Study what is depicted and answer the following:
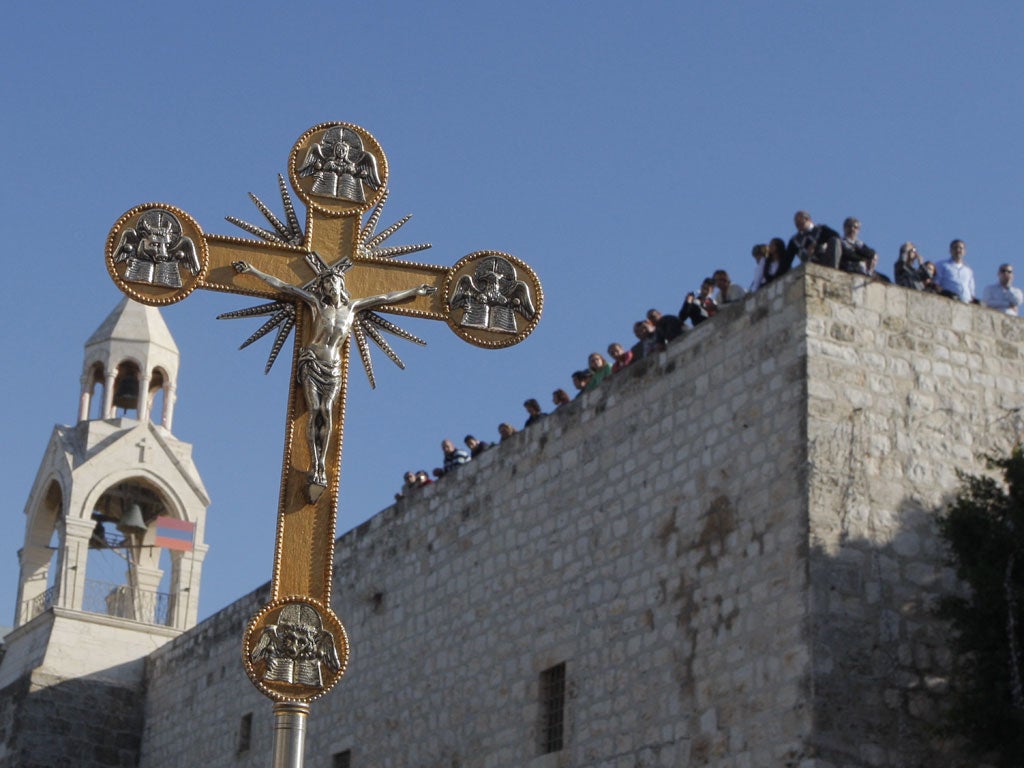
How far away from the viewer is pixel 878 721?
11.6 m

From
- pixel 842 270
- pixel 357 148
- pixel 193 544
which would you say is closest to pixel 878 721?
pixel 842 270

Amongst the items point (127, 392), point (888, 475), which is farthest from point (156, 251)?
point (127, 392)

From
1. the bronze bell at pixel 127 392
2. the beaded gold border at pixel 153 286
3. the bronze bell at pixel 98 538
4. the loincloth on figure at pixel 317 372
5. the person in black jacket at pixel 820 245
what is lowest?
the loincloth on figure at pixel 317 372

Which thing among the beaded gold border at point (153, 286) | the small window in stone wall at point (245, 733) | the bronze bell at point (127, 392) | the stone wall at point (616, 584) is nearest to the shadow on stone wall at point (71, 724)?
the small window in stone wall at point (245, 733)

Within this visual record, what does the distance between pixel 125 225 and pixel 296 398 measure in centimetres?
112

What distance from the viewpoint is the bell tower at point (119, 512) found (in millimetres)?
23562

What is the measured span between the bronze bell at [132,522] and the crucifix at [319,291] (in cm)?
1712

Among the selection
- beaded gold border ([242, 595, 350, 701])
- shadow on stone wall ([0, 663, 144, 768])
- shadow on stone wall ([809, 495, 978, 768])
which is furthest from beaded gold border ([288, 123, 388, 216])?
shadow on stone wall ([0, 663, 144, 768])

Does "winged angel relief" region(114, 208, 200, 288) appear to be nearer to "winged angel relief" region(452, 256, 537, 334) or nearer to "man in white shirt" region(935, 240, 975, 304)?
"winged angel relief" region(452, 256, 537, 334)

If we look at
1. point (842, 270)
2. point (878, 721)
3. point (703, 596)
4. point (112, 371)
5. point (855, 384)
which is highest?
point (112, 371)

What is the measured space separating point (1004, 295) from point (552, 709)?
15.5 ft

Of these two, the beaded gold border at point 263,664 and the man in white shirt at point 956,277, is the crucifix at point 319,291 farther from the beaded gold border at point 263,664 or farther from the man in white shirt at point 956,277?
the man in white shirt at point 956,277

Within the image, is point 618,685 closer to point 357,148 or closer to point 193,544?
point 357,148

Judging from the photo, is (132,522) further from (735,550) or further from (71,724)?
(735,550)
